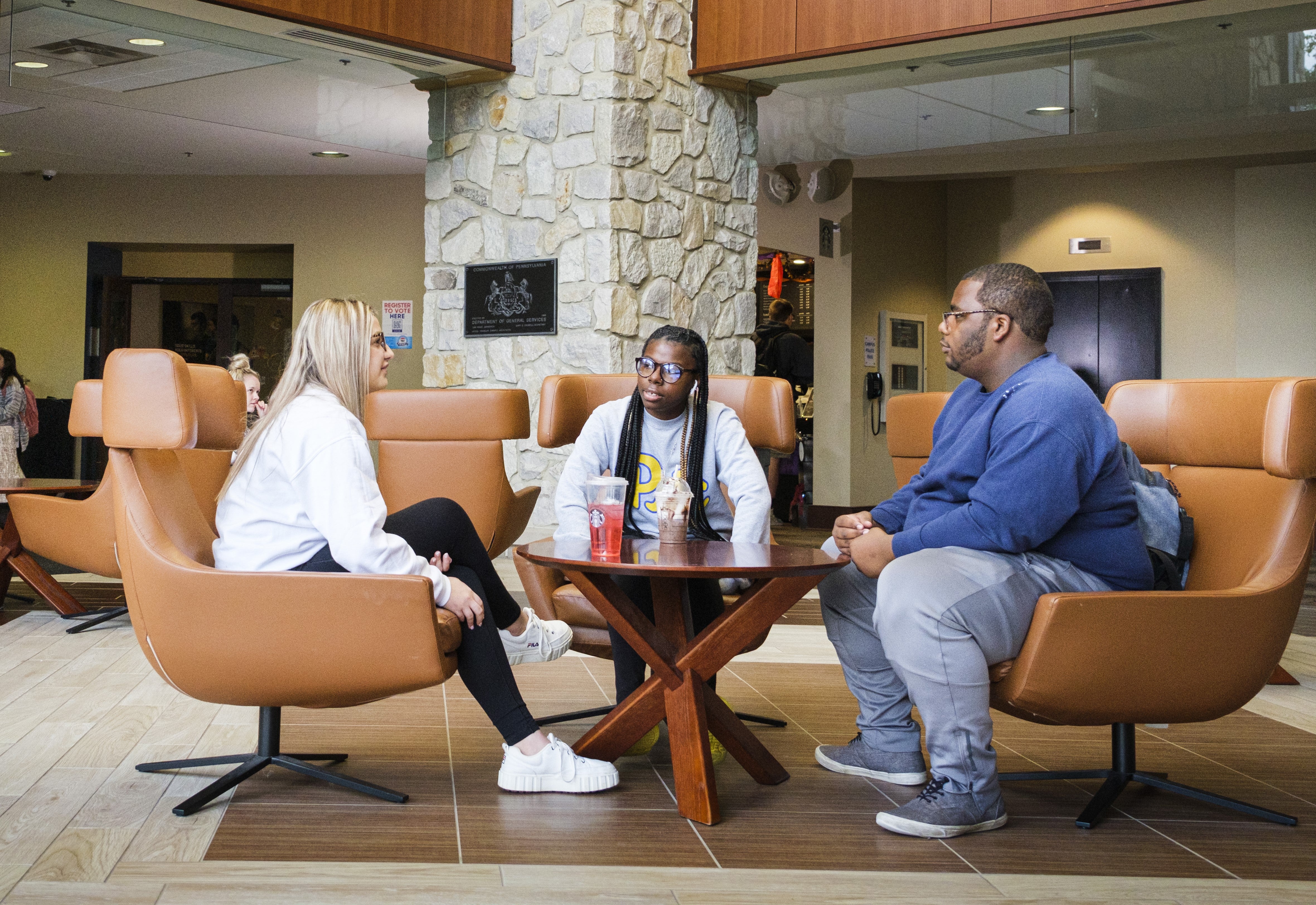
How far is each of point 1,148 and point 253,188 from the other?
76.7 inches

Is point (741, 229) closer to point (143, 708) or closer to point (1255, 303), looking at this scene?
point (143, 708)

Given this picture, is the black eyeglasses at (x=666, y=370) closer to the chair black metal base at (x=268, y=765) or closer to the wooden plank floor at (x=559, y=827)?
the wooden plank floor at (x=559, y=827)

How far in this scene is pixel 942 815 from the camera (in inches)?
92.2

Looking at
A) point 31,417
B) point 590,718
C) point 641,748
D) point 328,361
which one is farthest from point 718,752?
point 31,417

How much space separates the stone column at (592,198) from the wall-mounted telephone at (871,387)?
3.62 m

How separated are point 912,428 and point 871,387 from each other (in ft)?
16.9

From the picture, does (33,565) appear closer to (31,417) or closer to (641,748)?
(641,748)

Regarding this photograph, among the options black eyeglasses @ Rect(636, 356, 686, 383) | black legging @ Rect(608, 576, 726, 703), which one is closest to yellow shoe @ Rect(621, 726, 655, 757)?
black legging @ Rect(608, 576, 726, 703)

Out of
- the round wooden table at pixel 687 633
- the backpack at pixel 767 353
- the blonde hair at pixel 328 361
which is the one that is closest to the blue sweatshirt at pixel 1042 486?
the round wooden table at pixel 687 633

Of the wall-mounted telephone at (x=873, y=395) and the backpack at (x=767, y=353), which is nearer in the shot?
the backpack at (x=767, y=353)

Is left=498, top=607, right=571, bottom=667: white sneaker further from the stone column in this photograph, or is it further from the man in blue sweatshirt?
the stone column

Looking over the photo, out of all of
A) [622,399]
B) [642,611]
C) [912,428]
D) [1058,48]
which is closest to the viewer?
[642,611]

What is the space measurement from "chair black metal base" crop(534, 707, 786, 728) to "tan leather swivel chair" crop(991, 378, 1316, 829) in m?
0.74

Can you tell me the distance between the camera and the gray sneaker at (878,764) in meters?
2.77
